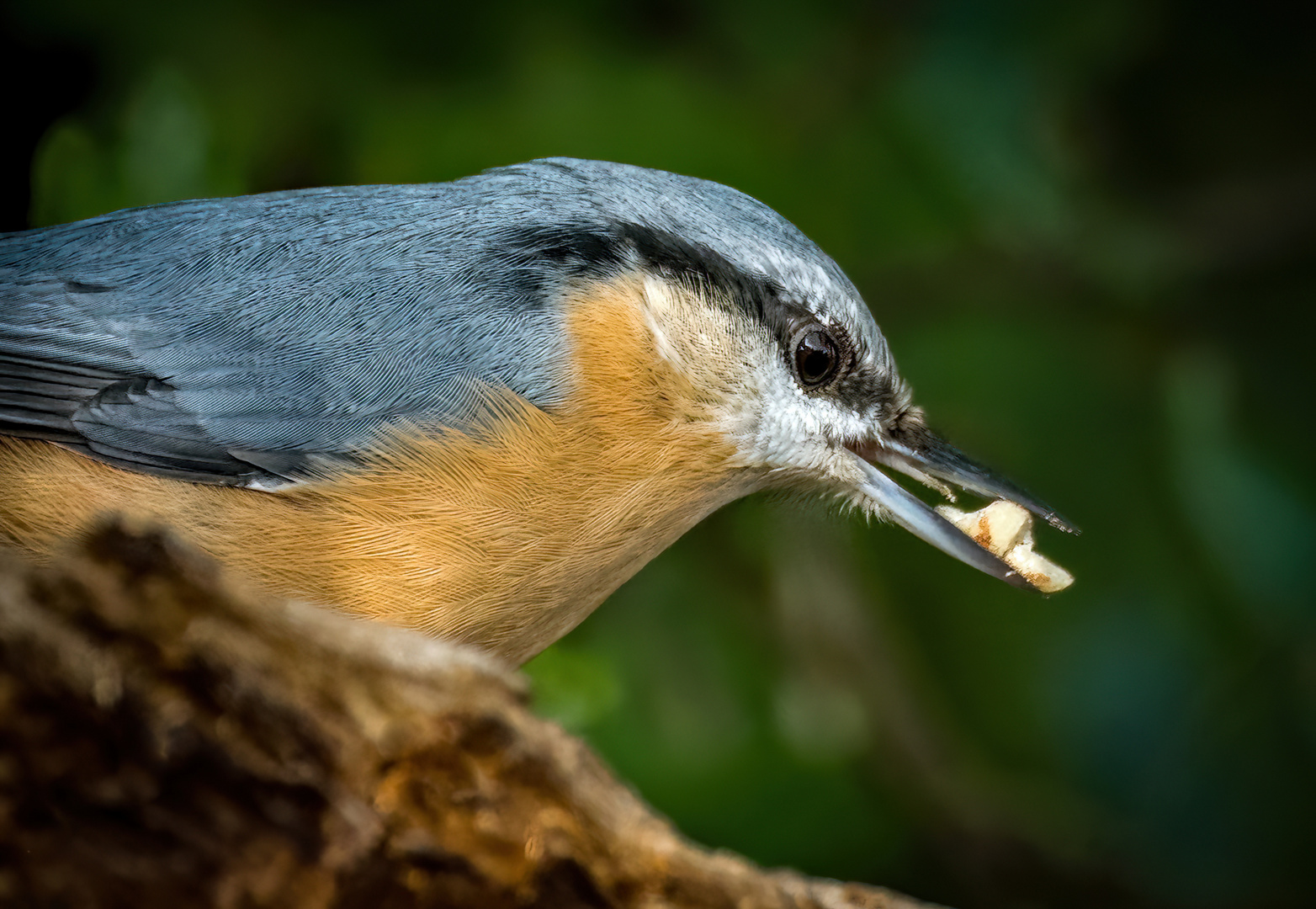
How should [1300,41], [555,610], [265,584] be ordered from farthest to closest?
1. [1300,41]
2. [555,610]
3. [265,584]

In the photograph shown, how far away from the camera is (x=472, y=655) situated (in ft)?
2.39

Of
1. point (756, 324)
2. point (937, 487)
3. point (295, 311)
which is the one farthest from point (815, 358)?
point (295, 311)

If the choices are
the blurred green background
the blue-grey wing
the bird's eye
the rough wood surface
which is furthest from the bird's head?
the rough wood surface

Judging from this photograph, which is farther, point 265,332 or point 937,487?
point 937,487

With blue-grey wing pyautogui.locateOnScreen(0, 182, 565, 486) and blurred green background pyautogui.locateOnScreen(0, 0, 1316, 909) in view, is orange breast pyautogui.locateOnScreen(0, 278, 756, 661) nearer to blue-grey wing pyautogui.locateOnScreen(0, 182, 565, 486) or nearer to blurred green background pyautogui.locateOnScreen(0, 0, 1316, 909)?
blue-grey wing pyautogui.locateOnScreen(0, 182, 565, 486)

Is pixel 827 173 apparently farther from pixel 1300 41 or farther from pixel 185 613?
pixel 185 613

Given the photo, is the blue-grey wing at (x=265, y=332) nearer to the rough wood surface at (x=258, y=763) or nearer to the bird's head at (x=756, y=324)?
the bird's head at (x=756, y=324)

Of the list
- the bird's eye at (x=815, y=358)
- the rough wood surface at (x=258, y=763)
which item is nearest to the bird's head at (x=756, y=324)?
the bird's eye at (x=815, y=358)

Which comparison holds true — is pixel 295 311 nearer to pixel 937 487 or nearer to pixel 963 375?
pixel 937 487

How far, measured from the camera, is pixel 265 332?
1095 mm

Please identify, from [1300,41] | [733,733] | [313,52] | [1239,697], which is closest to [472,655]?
[733,733]

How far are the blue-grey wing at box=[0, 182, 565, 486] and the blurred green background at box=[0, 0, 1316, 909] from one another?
40 centimetres

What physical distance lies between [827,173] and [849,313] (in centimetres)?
62

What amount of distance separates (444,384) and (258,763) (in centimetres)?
48
